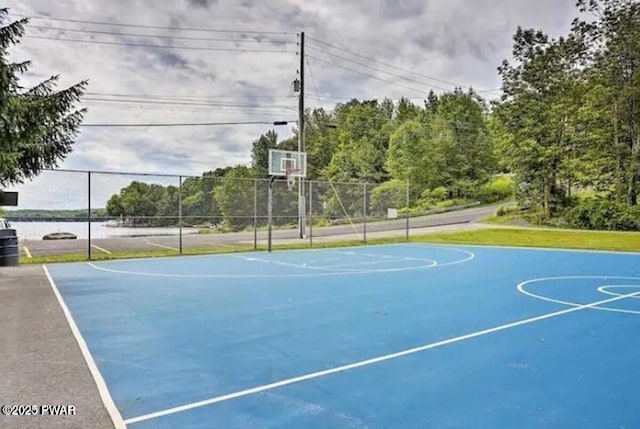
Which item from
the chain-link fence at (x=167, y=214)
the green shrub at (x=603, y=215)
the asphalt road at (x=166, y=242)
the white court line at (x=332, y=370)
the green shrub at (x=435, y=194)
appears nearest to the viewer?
the white court line at (x=332, y=370)

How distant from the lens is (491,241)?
18.1 m

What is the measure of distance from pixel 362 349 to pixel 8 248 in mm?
9241

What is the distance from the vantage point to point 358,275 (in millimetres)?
9359

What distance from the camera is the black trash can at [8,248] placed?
33.8ft

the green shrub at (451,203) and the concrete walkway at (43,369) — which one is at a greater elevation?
the green shrub at (451,203)

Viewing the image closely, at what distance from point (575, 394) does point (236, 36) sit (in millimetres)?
19761

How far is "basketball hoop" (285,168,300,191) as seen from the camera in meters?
16.1

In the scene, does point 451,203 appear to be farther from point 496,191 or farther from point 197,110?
point 197,110

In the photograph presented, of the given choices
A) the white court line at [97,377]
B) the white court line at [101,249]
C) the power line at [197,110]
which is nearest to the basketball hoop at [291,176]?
the white court line at [101,249]

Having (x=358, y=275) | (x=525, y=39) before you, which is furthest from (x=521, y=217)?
(x=358, y=275)

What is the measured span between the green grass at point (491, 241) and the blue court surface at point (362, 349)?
12.5 ft

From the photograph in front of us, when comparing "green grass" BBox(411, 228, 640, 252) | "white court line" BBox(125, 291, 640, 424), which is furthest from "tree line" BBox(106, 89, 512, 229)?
"white court line" BBox(125, 291, 640, 424)

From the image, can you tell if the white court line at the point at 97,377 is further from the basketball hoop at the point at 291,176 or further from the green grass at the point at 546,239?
the green grass at the point at 546,239

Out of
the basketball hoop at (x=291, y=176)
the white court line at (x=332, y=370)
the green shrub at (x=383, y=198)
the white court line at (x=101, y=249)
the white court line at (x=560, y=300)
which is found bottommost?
the white court line at (x=560, y=300)
